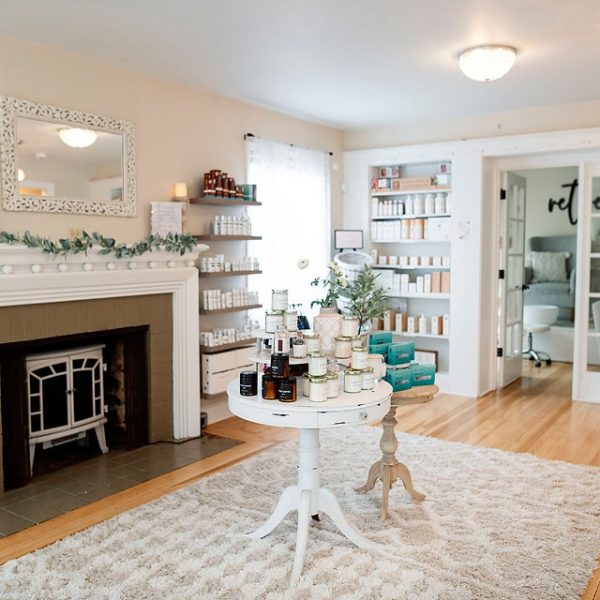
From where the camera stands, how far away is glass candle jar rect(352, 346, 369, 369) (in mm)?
2746

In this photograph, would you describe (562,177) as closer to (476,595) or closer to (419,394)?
(419,394)

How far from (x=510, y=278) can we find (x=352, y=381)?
158 inches

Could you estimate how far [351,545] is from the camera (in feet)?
9.43

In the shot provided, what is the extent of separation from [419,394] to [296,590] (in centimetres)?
115

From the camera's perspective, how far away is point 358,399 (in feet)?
8.69

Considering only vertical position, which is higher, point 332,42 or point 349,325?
point 332,42

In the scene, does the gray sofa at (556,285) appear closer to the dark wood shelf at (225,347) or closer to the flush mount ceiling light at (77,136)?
the dark wood shelf at (225,347)

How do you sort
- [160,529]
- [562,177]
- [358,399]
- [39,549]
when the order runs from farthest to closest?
[562,177] < [160,529] < [39,549] < [358,399]

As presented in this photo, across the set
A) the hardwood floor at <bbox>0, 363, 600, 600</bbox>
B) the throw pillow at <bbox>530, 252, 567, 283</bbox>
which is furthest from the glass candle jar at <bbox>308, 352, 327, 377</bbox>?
the throw pillow at <bbox>530, 252, 567, 283</bbox>

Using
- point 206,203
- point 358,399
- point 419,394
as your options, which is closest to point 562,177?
point 206,203

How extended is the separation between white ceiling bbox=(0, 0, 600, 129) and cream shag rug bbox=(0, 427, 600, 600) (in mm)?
2523

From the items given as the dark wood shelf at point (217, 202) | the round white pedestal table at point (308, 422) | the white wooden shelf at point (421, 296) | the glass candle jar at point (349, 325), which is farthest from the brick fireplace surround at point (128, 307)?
the white wooden shelf at point (421, 296)

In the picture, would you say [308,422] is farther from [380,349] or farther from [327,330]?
[380,349]

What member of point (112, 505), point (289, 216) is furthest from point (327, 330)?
point (289, 216)
